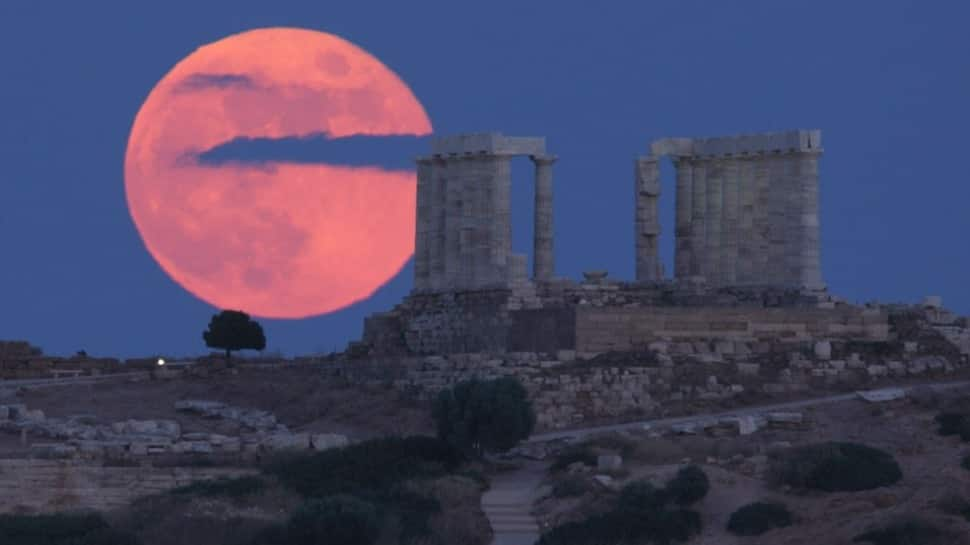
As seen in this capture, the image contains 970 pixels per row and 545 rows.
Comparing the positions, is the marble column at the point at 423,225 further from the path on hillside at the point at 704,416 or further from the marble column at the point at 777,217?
the path on hillside at the point at 704,416

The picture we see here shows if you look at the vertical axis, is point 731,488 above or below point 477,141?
below

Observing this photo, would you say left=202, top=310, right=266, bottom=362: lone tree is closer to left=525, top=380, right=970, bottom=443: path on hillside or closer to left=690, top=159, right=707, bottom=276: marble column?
left=690, top=159, right=707, bottom=276: marble column

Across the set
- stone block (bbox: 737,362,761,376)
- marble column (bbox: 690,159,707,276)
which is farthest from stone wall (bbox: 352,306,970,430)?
marble column (bbox: 690,159,707,276)

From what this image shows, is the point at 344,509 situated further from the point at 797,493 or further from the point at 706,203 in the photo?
the point at 706,203

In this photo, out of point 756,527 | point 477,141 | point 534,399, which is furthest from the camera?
point 477,141

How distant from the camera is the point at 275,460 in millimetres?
48656

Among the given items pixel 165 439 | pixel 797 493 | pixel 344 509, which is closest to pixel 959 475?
pixel 797 493

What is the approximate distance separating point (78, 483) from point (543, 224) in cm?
1784

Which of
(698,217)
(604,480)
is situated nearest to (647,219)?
(698,217)

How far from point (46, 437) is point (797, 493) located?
16.5 m

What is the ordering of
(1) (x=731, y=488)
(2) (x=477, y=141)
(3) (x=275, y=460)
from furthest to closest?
(2) (x=477, y=141)
(3) (x=275, y=460)
(1) (x=731, y=488)

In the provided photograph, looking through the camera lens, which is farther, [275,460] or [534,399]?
[534,399]

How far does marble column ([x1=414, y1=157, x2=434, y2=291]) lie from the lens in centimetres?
6303

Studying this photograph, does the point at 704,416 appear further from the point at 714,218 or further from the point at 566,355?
the point at 714,218
